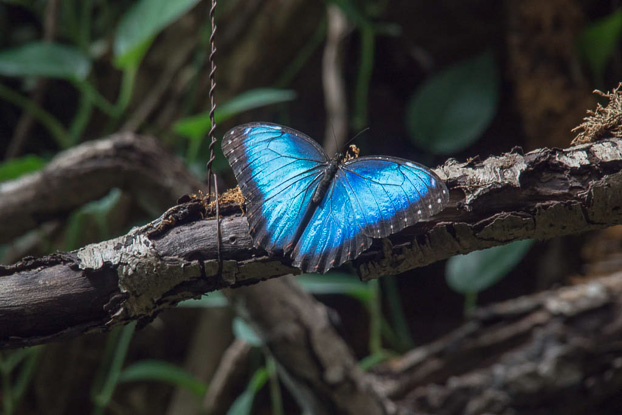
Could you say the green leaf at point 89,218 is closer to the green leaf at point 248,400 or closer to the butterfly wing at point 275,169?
Result: the green leaf at point 248,400

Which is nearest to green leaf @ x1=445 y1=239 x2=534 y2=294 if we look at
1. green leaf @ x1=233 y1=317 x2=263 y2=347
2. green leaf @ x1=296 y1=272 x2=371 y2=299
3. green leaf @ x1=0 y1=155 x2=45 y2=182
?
green leaf @ x1=296 y1=272 x2=371 y2=299

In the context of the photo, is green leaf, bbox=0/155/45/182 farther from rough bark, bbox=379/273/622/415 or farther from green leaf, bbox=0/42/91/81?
rough bark, bbox=379/273/622/415

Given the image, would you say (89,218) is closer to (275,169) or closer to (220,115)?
(220,115)

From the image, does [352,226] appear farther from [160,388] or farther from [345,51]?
[160,388]

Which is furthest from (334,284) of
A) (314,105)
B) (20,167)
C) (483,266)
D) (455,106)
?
(314,105)

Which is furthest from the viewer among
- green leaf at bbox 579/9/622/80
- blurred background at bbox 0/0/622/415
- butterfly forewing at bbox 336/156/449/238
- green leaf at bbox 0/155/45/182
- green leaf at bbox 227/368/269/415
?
blurred background at bbox 0/0/622/415

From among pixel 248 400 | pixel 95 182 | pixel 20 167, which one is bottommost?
pixel 248 400

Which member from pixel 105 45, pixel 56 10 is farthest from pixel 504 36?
pixel 56 10
